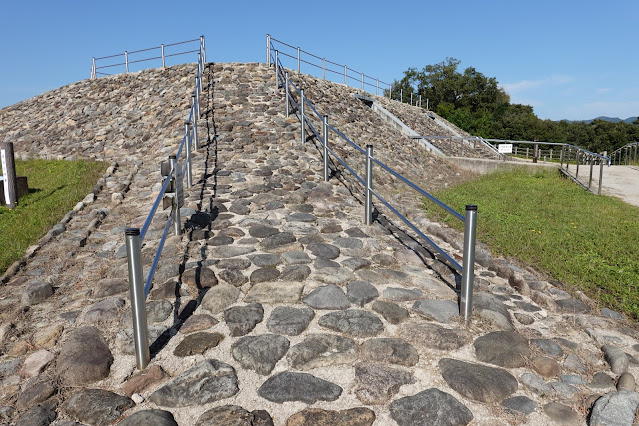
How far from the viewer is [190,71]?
1570cm

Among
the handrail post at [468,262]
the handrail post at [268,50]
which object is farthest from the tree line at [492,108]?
the handrail post at [468,262]

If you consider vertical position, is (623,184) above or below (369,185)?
below

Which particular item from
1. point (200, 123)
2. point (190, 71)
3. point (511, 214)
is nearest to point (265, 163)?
point (200, 123)

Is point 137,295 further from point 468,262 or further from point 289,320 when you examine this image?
point 468,262

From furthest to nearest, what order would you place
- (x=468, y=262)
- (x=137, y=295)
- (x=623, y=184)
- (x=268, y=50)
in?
(x=268, y=50) < (x=623, y=184) < (x=468, y=262) < (x=137, y=295)

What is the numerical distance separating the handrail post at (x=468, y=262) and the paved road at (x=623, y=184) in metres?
7.05

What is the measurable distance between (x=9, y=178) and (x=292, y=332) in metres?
6.68

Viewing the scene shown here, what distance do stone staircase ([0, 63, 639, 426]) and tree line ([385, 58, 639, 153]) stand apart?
42429 millimetres

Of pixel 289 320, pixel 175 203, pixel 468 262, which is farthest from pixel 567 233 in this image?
pixel 175 203

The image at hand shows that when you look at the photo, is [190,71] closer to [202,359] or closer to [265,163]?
[265,163]

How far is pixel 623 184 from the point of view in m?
10.7

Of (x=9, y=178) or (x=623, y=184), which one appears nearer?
(x=9, y=178)

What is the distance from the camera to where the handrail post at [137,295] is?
259 cm

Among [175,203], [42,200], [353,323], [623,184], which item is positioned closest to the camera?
[353,323]
